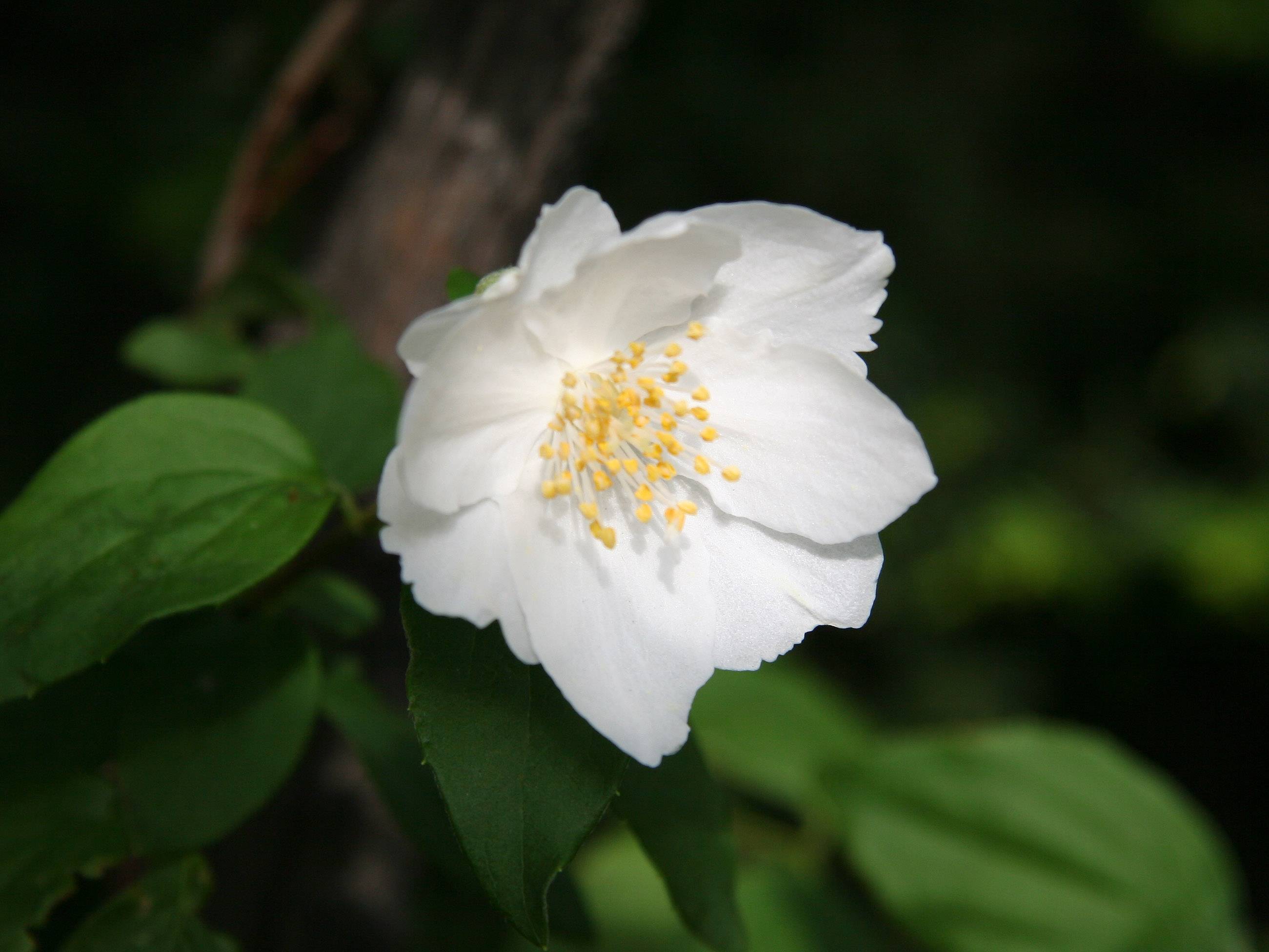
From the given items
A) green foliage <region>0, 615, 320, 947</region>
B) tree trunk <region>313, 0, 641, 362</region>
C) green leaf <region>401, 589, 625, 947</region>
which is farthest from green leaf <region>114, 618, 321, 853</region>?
tree trunk <region>313, 0, 641, 362</region>

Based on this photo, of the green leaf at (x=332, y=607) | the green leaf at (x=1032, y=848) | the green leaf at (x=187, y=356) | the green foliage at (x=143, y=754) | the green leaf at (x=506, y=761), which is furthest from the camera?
the green leaf at (x=1032, y=848)

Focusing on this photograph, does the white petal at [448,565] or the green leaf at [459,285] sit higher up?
the green leaf at [459,285]

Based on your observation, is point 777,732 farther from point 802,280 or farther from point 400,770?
point 802,280

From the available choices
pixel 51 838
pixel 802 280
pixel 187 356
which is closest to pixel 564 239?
pixel 802 280

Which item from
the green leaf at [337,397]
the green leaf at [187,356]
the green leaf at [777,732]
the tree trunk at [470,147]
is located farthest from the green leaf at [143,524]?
the green leaf at [777,732]

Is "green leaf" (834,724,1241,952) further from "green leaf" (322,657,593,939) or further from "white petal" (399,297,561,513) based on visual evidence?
"white petal" (399,297,561,513)

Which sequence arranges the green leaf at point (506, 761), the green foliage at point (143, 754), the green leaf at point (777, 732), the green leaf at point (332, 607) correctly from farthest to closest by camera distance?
the green leaf at point (777, 732) → the green leaf at point (332, 607) → the green foliage at point (143, 754) → the green leaf at point (506, 761)

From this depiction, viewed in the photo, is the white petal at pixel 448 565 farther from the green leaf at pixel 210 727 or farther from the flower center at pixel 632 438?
the green leaf at pixel 210 727
